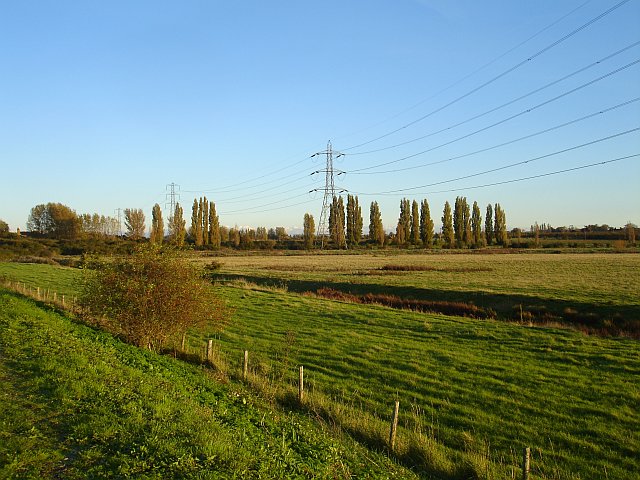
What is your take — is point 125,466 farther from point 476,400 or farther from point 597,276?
point 597,276

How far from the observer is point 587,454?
11.0 m

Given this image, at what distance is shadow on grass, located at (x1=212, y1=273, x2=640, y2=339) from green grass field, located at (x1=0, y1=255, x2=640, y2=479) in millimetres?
1680

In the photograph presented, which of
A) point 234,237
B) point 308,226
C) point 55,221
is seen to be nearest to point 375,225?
point 308,226

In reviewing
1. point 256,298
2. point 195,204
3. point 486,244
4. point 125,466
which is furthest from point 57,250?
point 486,244

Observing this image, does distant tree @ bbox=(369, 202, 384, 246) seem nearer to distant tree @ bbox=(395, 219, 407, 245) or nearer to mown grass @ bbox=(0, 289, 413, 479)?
distant tree @ bbox=(395, 219, 407, 245)

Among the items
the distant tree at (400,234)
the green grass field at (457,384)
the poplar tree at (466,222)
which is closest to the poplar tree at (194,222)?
the distant tree at (400,234)

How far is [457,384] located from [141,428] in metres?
11.0

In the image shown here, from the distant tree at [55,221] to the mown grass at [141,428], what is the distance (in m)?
116

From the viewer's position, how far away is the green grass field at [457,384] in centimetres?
1095

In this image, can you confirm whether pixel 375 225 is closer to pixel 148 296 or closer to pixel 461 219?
pixel 461 219

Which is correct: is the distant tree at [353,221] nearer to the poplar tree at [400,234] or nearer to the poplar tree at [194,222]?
the poplar tree at [400,234]

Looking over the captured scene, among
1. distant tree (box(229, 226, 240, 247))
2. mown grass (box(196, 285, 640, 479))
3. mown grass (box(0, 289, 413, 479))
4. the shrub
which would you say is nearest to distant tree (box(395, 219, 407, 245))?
distant tree (box(229, 226, 240, 247))

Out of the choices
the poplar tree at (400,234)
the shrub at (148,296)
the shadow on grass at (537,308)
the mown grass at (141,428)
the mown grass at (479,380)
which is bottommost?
the mown grass at (479,380)

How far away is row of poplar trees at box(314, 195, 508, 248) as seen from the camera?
136 metres
